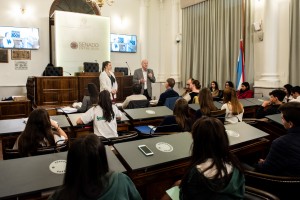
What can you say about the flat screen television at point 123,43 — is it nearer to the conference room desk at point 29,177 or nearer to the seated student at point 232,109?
the seated student at point 232,109

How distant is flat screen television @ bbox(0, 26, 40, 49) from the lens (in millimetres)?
7613

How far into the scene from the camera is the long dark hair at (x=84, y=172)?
1.11 meters

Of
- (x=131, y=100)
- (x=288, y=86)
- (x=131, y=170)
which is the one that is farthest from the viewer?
(x=288, y=86)

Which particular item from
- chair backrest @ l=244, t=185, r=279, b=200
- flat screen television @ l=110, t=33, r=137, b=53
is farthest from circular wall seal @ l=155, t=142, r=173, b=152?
flat screen television @ l=110, t=33, r=137, b=53

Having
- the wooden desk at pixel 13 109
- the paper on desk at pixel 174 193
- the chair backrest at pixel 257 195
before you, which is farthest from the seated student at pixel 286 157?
the wooden desk at pixel 13 109

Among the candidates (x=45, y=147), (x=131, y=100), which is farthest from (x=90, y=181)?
(x=131, y=100)

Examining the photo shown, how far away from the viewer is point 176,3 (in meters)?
9.29

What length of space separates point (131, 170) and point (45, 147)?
0.77 meters

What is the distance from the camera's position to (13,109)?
586cm

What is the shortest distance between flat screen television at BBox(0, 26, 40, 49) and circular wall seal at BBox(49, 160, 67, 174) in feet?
23.6

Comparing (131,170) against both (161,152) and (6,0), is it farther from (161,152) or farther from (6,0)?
(6,0)

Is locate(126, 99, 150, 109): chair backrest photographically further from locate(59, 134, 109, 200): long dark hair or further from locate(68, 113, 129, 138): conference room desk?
locate(59, 134, 109, 200): long dark hair

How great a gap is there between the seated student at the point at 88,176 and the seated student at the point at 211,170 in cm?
36

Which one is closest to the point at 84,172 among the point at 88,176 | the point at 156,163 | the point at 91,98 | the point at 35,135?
the point at 88,176
